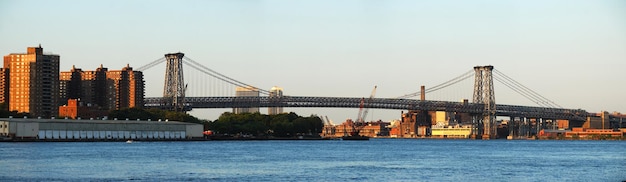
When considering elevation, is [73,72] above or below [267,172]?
above

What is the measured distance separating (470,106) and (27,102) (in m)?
58.0

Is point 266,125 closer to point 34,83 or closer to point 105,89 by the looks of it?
point 105,89

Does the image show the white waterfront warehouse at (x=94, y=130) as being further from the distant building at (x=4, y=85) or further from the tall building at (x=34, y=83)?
the distant building at (x=4, y=85)

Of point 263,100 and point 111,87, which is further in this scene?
point 111,87

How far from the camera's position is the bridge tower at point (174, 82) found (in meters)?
136

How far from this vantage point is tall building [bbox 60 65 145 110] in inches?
6211

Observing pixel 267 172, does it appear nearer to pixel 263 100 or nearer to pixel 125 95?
pixel 263 100

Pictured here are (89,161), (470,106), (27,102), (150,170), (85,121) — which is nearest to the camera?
(150,170)

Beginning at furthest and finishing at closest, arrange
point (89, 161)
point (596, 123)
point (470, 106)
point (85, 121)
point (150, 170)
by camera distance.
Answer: point (596, 123), point (470, 106), point (85, 121), point (89, 161), point (150, 170)

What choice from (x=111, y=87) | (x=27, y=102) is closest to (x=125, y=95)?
(x=111, y=87)

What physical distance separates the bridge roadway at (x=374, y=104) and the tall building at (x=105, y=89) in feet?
12.1

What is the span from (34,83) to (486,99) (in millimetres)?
60097

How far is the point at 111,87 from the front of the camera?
15925 cm

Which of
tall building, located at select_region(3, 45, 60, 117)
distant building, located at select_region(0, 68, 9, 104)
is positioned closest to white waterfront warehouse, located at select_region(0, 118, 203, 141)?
tall building, located at select_region(3, 45, 60, 117)
